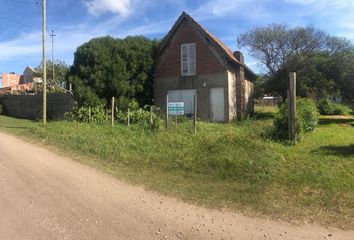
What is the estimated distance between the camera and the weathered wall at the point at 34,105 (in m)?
23.2

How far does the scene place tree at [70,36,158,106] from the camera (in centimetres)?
2212

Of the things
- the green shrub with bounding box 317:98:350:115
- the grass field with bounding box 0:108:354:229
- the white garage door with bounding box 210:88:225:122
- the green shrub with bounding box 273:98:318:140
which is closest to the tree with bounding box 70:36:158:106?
the white garage door with bounding box 210:88:225:122

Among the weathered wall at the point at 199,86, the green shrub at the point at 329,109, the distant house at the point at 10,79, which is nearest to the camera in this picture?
the weathered wall at the point at 199,86

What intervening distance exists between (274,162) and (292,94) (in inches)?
119

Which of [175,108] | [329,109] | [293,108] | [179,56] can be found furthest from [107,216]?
[329,109]

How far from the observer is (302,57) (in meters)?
27.5

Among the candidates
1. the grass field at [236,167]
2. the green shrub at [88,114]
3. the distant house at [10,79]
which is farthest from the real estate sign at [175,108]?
the distant house at [10,79]

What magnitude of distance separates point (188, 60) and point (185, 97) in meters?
2.31

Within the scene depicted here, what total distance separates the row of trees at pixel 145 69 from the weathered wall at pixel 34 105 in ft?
3.83

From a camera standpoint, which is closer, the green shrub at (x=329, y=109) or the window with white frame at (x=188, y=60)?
the window with white frame at (x=188, y=60)

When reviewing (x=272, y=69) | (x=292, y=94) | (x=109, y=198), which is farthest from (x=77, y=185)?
(x=272, y=69)

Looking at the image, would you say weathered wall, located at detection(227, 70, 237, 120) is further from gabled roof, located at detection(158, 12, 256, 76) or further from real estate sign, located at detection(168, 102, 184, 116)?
real estate sign, located at detection(168, 102, 184, 116)

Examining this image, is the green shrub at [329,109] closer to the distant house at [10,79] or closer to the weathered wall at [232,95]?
the weathered wall at [232,95]

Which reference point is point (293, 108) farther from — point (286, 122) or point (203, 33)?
point (203, 33)
